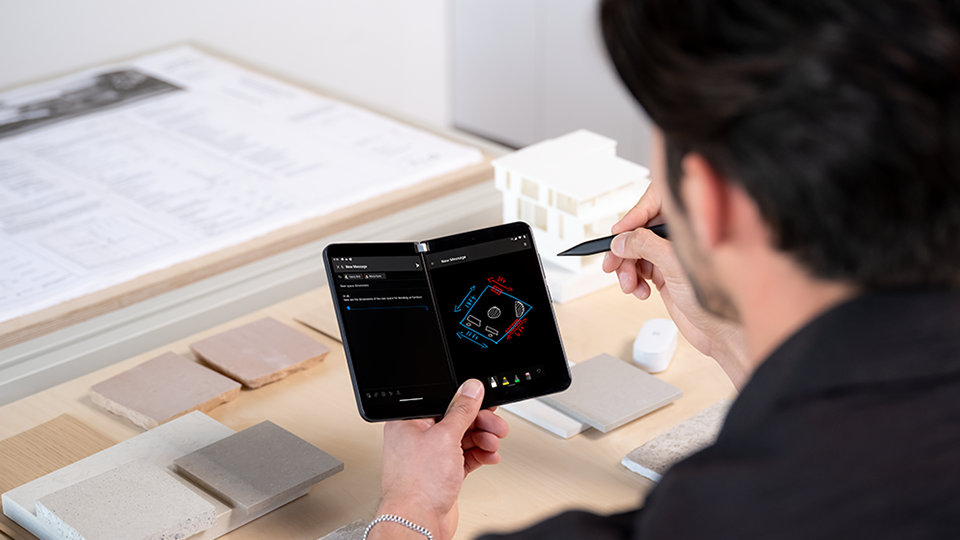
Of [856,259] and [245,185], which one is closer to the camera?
[856,259]

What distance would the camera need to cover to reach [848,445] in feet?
1.80

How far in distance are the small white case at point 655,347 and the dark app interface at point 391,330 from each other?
0.91 feet

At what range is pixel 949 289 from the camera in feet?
1.96

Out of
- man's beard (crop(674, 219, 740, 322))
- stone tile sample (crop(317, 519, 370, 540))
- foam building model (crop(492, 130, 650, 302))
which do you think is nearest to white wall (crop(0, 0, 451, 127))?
foam building model (crop(492, 130, 650, 302))

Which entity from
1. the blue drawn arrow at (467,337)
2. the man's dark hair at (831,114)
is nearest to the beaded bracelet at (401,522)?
the blue drawn arrow at (467,337)

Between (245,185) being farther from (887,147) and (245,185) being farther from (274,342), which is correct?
(887,147)

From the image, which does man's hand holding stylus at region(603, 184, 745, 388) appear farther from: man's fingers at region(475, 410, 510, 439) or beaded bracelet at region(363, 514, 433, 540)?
beaded bracelet at region(363, 514, 433, 540)

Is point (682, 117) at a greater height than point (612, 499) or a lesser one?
greater

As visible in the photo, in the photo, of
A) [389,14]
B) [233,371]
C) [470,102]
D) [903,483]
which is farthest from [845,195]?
[470,102]

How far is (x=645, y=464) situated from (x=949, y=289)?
53 cm

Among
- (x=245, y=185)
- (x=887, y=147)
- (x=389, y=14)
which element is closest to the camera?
(x=887, y=147)

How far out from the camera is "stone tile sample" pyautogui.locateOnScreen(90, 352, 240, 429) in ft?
3.89

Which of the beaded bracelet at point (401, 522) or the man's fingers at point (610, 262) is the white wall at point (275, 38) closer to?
the man's fingers at point (610, 262)

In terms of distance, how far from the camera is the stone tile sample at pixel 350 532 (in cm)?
100
